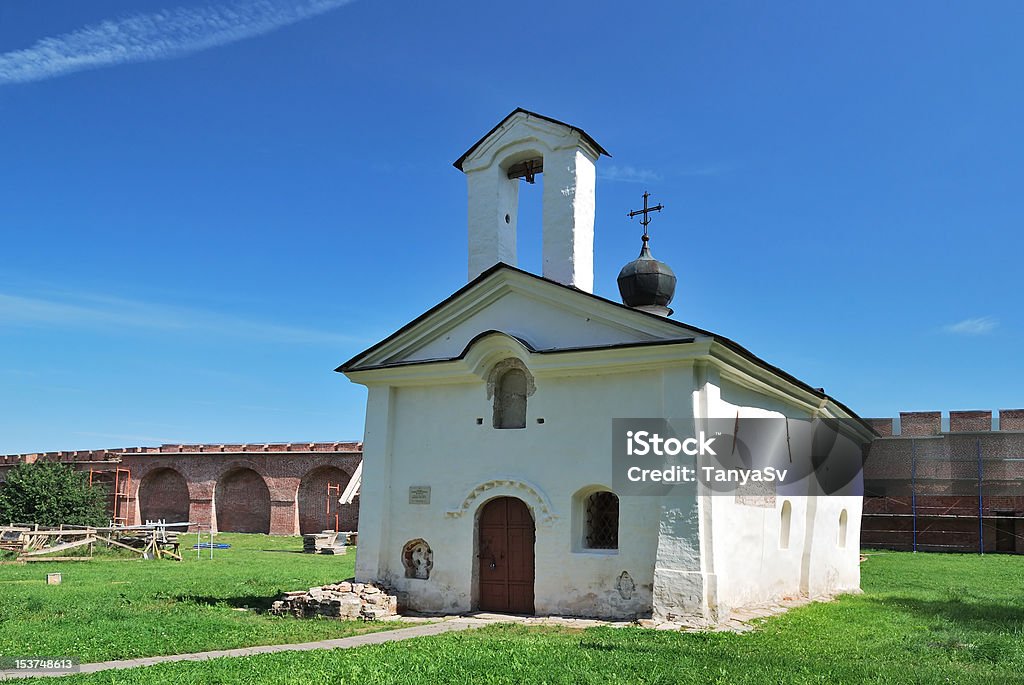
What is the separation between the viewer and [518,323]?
521 inches

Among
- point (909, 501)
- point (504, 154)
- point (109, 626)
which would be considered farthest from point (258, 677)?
point (909, 501)

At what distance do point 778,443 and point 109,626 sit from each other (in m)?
10.5

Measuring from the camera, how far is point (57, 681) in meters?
7.29

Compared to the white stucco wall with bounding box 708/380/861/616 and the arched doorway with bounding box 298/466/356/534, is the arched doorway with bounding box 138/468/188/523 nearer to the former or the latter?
the arched doorway with bounding box 298/466/356/534

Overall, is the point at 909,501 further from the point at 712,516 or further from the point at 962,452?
Answer: the point at 712,516

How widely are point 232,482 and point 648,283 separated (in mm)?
27117

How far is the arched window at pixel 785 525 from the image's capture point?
48.0 ft

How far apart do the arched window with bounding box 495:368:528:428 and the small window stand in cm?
164

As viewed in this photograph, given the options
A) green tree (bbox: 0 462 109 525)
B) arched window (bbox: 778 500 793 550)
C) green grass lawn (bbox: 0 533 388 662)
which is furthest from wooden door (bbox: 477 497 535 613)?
green tree (bbox: 0 462 109 525)

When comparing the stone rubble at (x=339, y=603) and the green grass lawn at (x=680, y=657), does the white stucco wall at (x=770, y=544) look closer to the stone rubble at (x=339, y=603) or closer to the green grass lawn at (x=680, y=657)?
the green grass lawn at (x=680, y=657)

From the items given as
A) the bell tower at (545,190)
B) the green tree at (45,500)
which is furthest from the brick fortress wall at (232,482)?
the bell tower at (545,190)

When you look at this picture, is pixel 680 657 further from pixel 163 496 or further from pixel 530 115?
pixel 163 496

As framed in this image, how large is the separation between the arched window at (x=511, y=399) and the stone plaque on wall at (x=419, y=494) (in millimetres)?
1627

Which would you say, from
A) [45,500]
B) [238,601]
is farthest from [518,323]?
[45,500]
